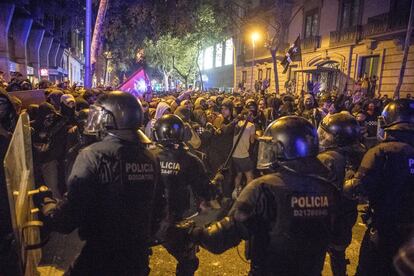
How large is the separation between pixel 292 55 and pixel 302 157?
13970 mm

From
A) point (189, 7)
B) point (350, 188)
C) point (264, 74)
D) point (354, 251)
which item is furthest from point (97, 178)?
point (264, 74)

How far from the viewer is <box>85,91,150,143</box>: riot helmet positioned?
246cm

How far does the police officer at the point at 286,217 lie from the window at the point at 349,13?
878 inches

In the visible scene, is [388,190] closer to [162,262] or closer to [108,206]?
[108,206]

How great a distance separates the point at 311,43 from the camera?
26.0m

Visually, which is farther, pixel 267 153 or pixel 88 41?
pixel 88 41

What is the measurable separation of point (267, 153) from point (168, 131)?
65.5 inches

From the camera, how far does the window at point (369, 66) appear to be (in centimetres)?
2017

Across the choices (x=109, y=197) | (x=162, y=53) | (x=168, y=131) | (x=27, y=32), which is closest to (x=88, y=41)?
(x=168, y=131)

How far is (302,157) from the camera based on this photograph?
221 cm

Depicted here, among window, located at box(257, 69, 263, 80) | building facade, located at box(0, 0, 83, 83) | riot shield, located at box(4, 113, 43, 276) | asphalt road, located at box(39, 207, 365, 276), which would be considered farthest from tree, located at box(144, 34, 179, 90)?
riot shield, located at box(4, 113, 43, 276)

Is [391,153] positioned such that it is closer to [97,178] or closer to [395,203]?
[395,203]

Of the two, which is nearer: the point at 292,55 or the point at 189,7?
the point at 292,55

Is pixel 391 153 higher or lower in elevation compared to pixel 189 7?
lower
